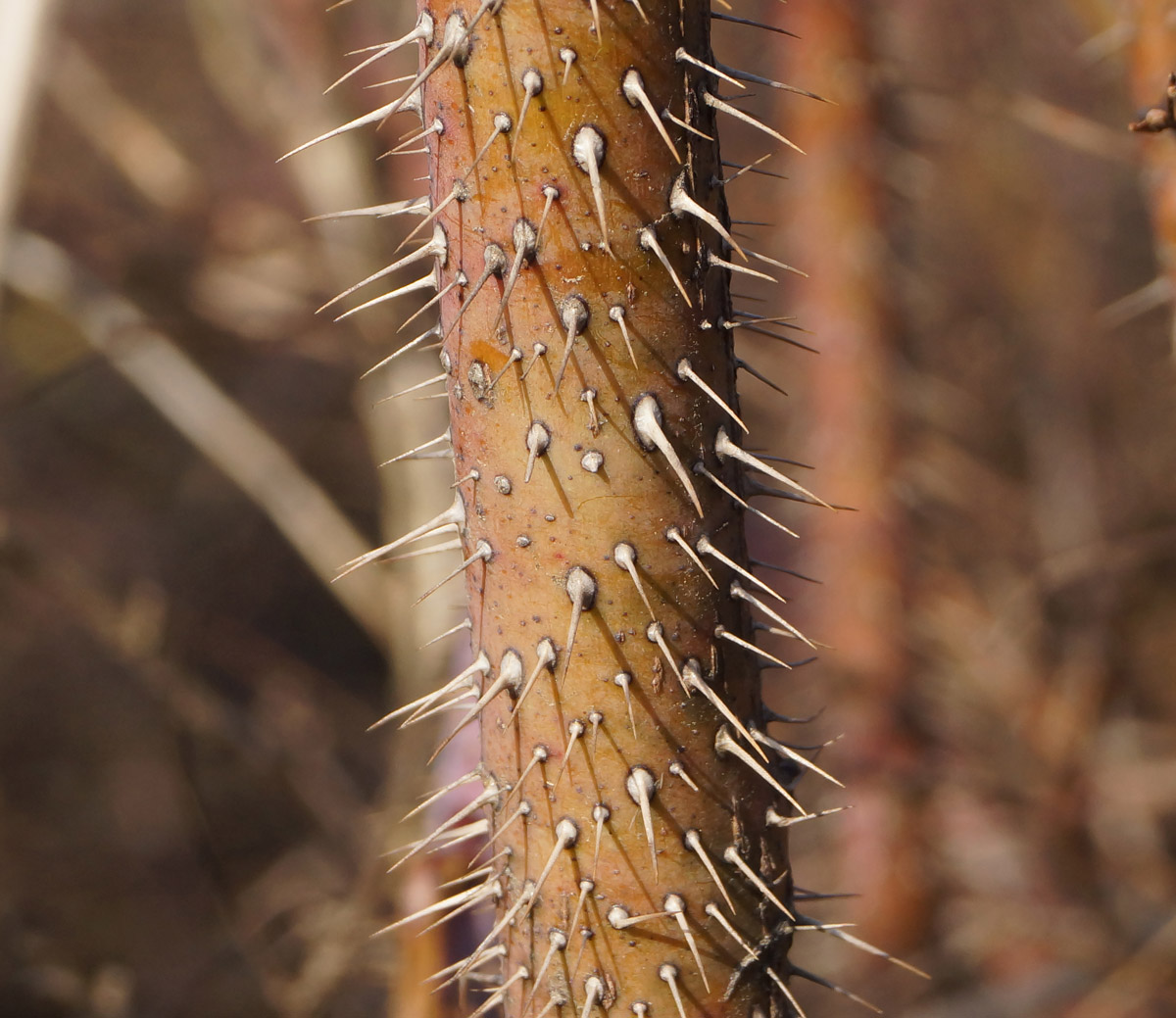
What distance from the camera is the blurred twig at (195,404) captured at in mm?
3195

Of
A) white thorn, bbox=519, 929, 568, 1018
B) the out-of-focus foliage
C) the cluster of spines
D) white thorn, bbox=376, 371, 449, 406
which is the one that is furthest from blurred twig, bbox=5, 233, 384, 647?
white thorn, bbox=519, 929, 568, 1018

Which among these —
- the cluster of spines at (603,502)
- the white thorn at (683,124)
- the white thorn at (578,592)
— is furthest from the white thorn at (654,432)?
the white thorn at (683,124)

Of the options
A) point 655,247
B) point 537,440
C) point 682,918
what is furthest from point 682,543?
point 682,918

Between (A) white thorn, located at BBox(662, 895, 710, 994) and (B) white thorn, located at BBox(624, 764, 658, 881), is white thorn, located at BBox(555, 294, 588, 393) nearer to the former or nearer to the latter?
(B) white thorn, located at BBox(624, 764, 658, 881)

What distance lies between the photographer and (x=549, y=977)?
120cm

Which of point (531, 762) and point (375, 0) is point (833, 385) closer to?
point (375, 0)

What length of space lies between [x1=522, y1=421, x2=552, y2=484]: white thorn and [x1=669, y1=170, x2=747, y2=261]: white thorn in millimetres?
223

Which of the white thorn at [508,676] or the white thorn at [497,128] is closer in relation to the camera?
the white thorn at [497,128]

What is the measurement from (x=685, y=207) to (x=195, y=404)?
2.77 meters

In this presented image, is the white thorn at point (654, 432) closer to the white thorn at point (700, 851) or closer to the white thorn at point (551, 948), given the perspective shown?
the white thorn at point (700, 851)

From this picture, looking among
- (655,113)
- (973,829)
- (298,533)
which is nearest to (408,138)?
(655,113)

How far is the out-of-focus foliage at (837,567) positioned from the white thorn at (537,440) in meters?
0.82

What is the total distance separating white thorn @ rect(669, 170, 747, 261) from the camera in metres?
1.03

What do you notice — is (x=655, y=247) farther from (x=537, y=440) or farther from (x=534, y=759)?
(x=534, y=759)
